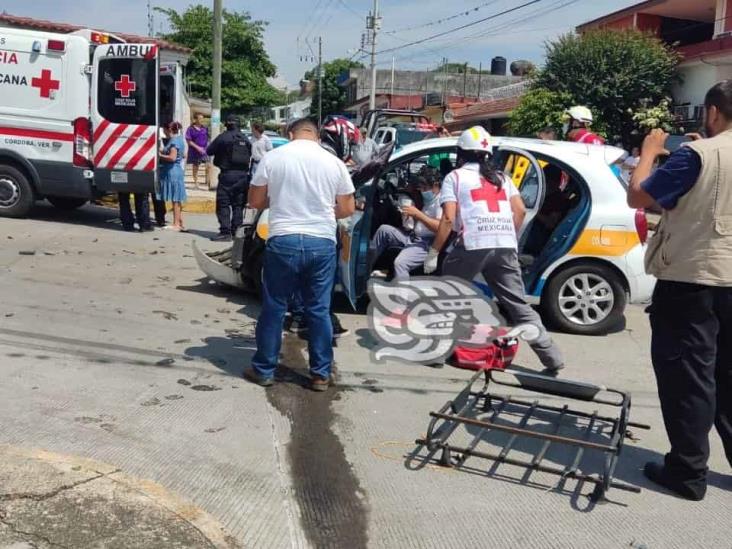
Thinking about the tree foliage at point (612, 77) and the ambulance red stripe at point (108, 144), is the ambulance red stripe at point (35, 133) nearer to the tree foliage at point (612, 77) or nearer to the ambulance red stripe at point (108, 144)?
the ambulance red stripe at point (108, 144)

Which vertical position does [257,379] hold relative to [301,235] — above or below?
below

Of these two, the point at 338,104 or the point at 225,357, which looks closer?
the point at 225,357

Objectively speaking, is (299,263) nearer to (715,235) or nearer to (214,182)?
(715,235)

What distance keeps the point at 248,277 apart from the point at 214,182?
1157 cm

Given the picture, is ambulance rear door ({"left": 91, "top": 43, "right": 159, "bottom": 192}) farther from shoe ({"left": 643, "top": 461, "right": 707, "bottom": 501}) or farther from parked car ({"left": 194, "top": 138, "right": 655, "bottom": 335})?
shoe ({"left": 643, "top": 461, "right": 707, "bottom": 501})

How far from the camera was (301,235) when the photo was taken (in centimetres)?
491

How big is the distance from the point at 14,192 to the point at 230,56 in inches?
1265

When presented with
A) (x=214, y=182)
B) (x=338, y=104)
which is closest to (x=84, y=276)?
(x=214, y=182)

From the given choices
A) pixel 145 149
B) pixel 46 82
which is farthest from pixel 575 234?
pixel 46 82

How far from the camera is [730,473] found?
4.21 metres

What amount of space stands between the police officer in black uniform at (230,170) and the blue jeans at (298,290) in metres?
6.23

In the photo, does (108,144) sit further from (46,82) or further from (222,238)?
(222,238)

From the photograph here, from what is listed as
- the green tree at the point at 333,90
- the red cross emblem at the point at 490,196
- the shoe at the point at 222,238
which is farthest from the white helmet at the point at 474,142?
the green tree at the point at 333,90

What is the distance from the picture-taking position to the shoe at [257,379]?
5.12 metres
